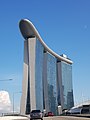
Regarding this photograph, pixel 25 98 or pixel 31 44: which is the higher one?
pixel 31 44

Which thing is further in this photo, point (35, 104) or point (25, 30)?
point (25, 30)

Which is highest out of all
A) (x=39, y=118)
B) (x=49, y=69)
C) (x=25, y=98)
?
(x=49, y=69)

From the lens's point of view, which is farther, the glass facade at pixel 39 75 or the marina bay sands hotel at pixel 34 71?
the glass facade at pixel 39 75

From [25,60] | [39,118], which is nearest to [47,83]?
[25,60]

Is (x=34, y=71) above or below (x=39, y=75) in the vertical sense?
above

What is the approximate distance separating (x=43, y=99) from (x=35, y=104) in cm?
2333

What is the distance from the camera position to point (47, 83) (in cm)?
19125

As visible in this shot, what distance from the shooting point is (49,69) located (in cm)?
19825

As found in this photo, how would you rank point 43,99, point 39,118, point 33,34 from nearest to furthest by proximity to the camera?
point 39,118
point 33,34
point 43,99

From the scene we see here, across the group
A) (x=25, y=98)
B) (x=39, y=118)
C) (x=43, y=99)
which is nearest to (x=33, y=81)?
(x=25, y=98)

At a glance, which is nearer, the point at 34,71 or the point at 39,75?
the point at 34,71

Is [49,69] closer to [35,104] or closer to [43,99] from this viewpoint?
[43,99]

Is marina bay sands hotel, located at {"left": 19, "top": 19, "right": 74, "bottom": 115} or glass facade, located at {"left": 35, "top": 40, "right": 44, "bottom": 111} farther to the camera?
glass facade, located at {"left": 35, "top": 40, "right": 44, "bottom": 111}

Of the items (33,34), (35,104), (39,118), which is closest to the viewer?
(39,118)
